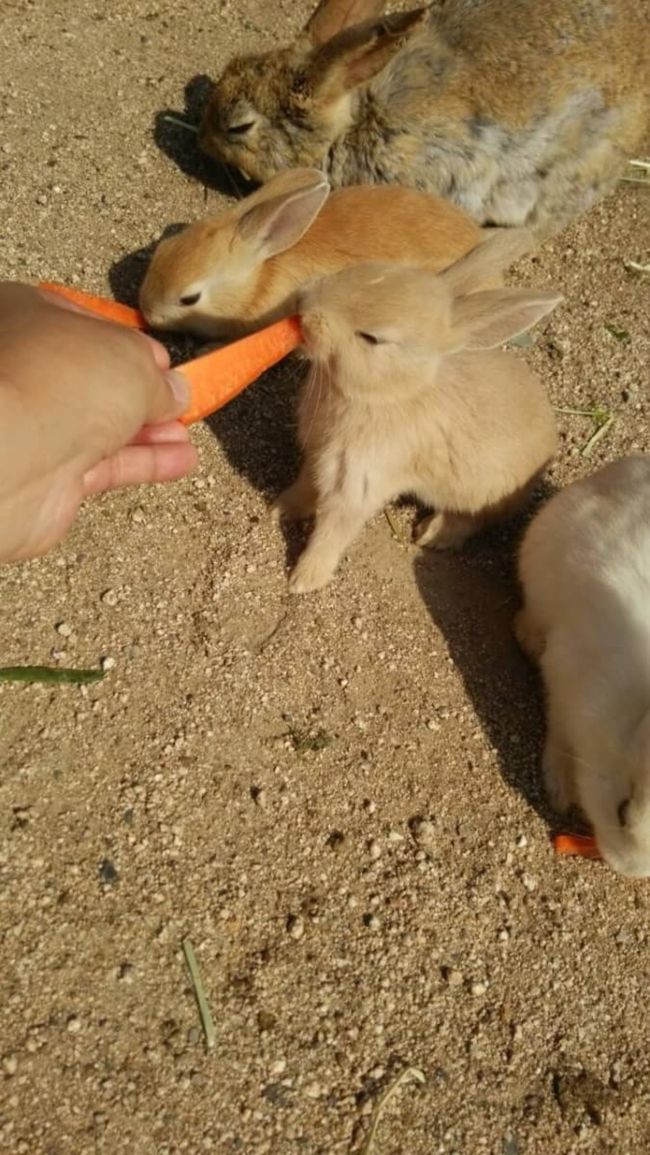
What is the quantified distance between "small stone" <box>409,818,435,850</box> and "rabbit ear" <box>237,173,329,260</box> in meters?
2.23

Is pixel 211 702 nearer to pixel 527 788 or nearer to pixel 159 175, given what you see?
pixel 527 788

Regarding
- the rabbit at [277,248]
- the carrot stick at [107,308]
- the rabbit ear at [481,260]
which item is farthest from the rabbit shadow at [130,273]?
the rabbit ear at [481,260]

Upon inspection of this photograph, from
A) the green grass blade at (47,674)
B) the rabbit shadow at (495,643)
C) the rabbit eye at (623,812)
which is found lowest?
the rabbit shadow at (495,643)

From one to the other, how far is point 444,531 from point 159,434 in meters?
1.24

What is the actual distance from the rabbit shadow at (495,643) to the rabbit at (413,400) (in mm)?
225

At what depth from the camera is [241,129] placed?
483cm

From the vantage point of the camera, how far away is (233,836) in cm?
319

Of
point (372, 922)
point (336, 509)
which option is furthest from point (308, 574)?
point (372, 922)

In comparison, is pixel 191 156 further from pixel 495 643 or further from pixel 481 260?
pixel 495 643

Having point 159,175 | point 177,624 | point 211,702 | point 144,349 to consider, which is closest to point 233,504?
point 177,624

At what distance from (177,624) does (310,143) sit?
2.63 m

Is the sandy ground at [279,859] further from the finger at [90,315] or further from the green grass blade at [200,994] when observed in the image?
the finger at [90,315]

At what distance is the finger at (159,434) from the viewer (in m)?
3.24

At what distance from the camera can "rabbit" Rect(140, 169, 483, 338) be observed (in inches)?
160
